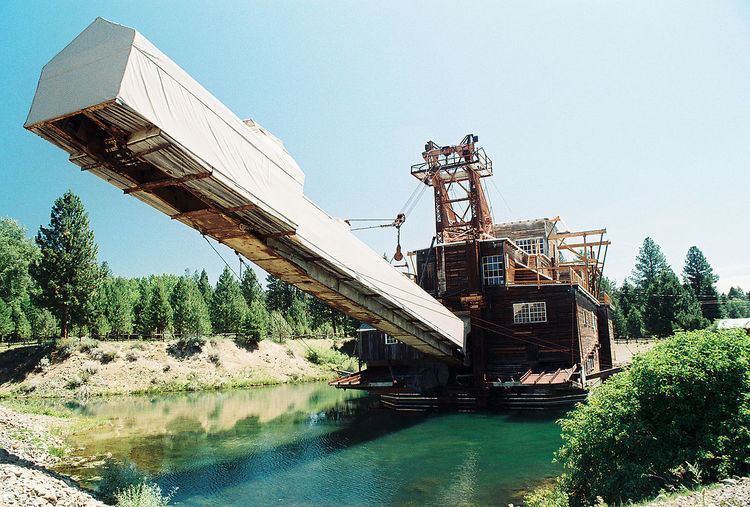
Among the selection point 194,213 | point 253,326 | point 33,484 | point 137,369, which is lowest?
point 33,484

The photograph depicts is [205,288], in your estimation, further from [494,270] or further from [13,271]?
[494,270]

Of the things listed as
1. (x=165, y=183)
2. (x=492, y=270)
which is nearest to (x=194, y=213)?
(x=165, y=183)

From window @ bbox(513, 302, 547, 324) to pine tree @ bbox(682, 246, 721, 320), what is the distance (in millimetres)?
52800

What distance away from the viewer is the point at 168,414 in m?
21.5

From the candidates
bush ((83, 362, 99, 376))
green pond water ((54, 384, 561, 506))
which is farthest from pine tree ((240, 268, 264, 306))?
green pond water ((54, 384, 561, 506))

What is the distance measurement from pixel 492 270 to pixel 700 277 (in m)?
57.5

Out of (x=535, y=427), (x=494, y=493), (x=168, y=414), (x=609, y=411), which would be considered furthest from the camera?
(x=168, y=414)

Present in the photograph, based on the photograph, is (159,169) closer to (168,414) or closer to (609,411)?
(609,411)

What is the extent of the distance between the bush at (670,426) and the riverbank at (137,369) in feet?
98.1

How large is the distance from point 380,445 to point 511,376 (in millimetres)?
7227

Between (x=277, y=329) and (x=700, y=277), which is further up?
(x=700, y=277)

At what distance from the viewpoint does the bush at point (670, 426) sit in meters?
6.61

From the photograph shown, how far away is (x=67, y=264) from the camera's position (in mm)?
33469

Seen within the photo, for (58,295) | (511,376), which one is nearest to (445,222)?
(511,376)
